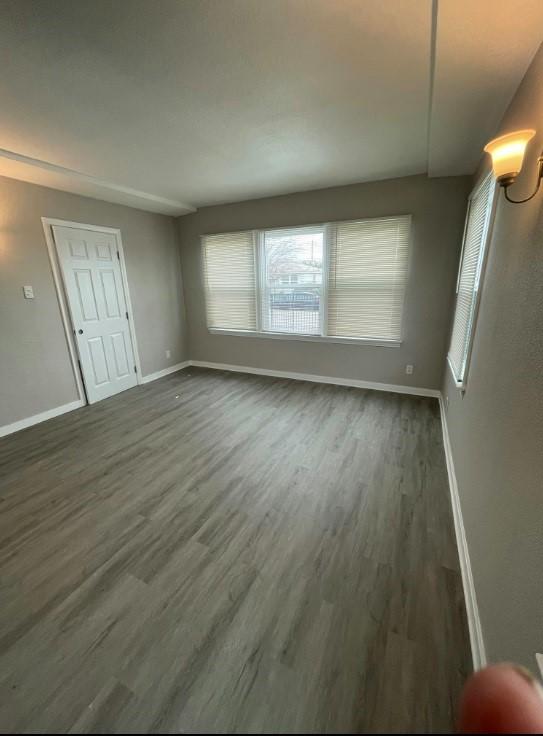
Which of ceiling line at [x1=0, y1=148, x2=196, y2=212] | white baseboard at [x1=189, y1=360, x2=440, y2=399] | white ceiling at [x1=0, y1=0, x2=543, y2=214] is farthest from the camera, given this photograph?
white baseboard at [x1=189, y1=360, x2=440, y2=399]

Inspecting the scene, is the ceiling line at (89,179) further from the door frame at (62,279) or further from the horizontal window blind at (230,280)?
the horizontal window blind at (230,280)

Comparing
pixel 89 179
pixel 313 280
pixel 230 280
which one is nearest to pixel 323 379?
pixel 313 280

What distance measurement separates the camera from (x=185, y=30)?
4.58 feet

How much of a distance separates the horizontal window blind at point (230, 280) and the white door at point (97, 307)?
1.29 m

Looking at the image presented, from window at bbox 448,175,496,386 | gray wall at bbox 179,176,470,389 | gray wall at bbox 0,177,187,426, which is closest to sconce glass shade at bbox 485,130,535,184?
window at bbox 448,175,496,386

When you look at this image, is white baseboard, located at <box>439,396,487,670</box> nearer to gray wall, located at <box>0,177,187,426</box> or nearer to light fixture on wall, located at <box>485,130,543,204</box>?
light fixture on wall, located at <box>485,130,543,204</box>

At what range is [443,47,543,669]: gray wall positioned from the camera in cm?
96

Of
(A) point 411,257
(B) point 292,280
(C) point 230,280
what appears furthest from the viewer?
(C) point 230,280

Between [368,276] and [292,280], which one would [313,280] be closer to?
[292,280]

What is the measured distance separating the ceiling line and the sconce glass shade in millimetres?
3359

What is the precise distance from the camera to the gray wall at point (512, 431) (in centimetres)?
96

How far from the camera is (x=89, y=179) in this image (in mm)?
3111

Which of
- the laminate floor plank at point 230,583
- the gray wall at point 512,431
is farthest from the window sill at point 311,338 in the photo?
the gray wall at point 512,431

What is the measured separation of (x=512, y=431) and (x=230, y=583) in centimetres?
145
